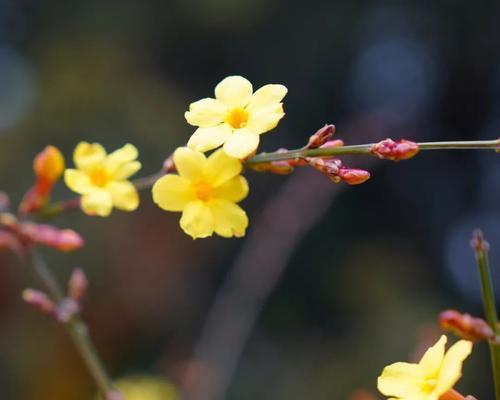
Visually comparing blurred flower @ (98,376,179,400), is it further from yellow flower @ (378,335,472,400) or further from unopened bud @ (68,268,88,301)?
yellow flower @ (378,335,472,400)

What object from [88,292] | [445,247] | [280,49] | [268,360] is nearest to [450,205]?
[445,247]

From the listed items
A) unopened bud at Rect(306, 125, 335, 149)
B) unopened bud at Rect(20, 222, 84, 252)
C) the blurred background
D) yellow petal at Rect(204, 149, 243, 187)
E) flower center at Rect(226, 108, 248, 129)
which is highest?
the blurred background

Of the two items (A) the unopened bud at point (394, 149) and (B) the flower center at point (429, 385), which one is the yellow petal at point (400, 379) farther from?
(A) the unopened bud at point (394, 149)

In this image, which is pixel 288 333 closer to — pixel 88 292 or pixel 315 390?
pixel 315 390

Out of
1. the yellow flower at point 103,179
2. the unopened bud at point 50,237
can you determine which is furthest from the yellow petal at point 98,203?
the unopened bud at point 50,237

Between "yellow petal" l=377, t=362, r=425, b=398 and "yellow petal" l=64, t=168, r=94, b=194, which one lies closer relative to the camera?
"yellow petal" l=377, t=362, r=425, b=398

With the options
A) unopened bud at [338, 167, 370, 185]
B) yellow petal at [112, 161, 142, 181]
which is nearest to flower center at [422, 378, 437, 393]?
unopened bud at [338, 167, 370, 185]
